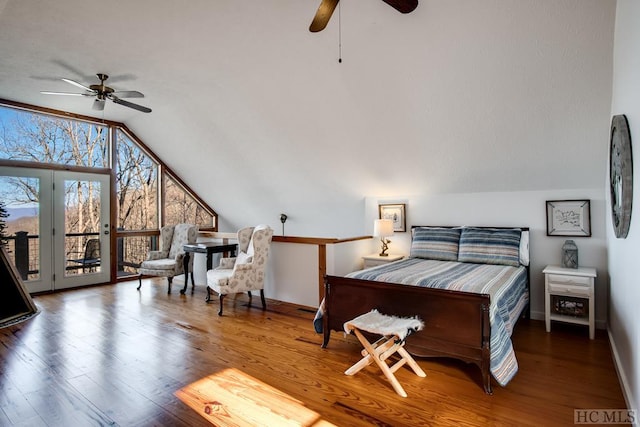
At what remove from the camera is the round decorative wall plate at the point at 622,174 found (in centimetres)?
198

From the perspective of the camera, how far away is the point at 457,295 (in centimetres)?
240

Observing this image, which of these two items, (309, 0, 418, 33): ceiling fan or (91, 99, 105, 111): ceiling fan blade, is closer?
(309, 0, 418, 33): ceiling fan

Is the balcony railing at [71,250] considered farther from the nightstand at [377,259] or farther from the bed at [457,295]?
the bed at [457,295]

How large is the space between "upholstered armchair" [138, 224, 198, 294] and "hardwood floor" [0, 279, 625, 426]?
1.14 meters

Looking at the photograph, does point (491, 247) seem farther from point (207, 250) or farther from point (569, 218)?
point (207, 250)

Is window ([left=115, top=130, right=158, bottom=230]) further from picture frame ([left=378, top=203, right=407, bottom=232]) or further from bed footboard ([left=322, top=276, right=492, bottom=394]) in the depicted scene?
bed footboard ([left=322, top=276, right=492, bottom=394])

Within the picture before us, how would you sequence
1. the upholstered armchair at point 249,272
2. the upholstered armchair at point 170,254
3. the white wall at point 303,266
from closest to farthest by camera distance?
the upholstered armchair at point 249,272 → the white wall at point 303,266 → the upholstered armchair at point 170,254

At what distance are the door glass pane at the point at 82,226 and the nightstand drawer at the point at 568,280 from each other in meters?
6.37

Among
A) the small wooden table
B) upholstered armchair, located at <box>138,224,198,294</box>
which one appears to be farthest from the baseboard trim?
upholstered armchair, located at <box>138,224,198,294</box>

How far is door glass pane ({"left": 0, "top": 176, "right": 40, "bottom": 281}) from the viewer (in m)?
4.77

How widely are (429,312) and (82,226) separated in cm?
555

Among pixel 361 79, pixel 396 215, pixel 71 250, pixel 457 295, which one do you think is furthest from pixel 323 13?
pixel 71 250

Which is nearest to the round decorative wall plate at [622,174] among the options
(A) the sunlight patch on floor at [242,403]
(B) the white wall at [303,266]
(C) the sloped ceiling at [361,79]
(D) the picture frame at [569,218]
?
(C) the sloped ceiling at [361,79]

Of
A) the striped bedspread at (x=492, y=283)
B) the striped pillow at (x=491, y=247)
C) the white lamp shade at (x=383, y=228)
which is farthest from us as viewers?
the white lamp shade at (x=383, y=228)
